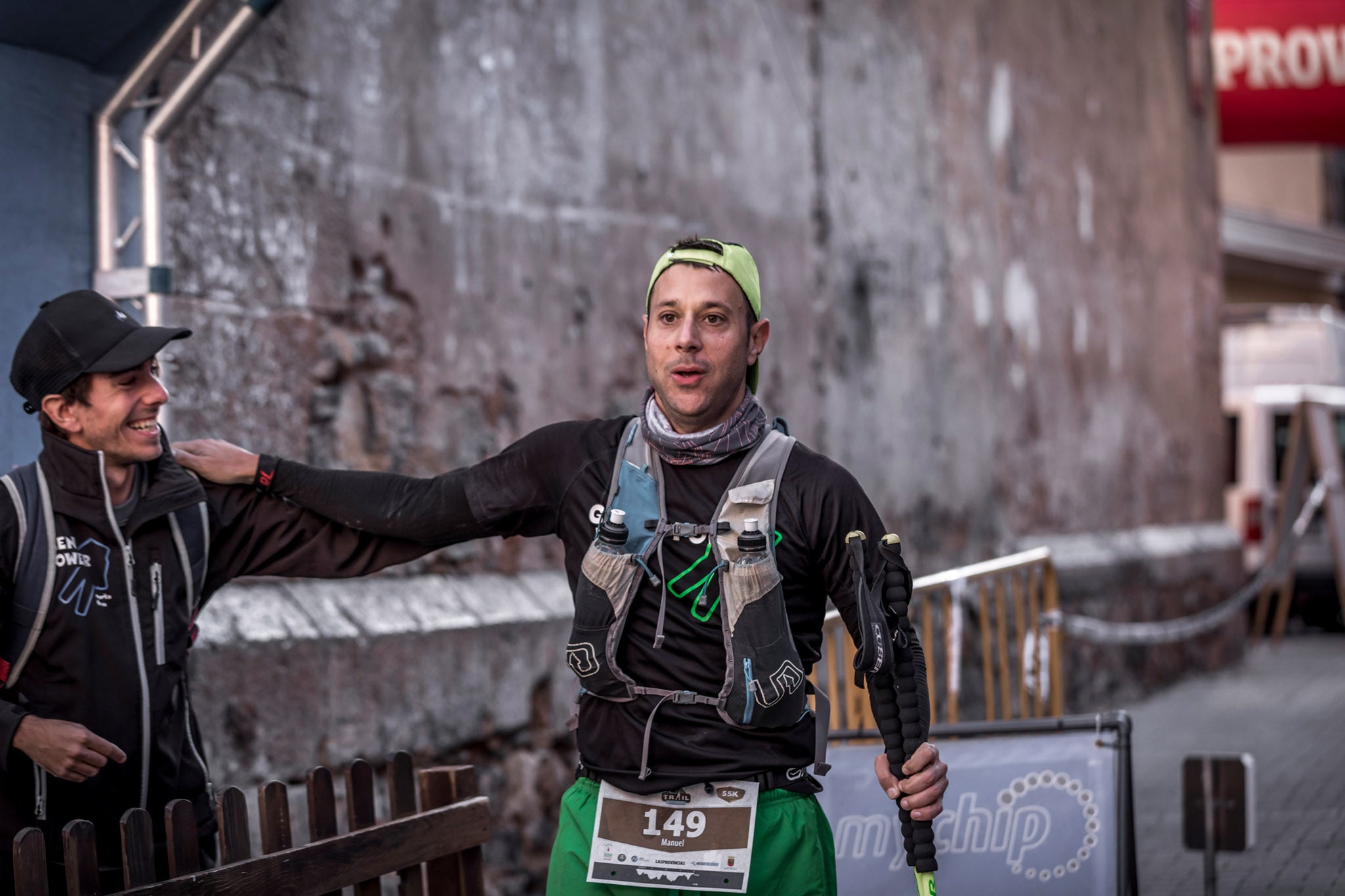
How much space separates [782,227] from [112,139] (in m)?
4.05

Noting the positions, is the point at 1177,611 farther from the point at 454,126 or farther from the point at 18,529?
the point at 18,529

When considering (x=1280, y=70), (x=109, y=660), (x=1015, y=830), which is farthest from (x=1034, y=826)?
(x=1280, y=70)

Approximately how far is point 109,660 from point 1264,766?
7.17 metres

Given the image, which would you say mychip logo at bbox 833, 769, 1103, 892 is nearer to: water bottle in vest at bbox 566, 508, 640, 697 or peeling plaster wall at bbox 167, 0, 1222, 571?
water bottle in vest at bbox 566, 508, 640, 697

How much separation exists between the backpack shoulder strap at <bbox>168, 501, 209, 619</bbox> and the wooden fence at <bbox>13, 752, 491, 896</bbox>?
1.32 ft

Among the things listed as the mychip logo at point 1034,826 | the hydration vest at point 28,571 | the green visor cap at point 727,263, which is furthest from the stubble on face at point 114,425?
the mychip logo at point 1034,826

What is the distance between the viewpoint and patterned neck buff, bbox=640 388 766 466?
289 centimetres

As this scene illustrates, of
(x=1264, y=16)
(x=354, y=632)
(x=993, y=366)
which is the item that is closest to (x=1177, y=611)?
(x=993, y=366)

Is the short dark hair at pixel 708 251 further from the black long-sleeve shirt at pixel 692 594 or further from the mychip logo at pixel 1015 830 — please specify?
the mychip logo at pixel 1015 830

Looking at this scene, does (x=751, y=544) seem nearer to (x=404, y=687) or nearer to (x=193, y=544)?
(x=193, y=544)

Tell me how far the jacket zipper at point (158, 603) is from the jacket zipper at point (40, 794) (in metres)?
0.29

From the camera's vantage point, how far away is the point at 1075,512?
10938 mm

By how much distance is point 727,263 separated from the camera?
2953 millimetres

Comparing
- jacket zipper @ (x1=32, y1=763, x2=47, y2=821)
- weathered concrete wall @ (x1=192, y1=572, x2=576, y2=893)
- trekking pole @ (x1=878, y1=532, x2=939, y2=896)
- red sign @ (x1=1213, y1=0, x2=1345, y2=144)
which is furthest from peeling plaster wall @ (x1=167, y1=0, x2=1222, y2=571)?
trekking pole @ (x1=878, y1=532, x2=939, y2=896)
